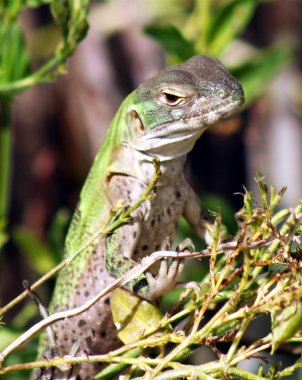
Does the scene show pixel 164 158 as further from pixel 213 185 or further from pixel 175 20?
pixel 213 185

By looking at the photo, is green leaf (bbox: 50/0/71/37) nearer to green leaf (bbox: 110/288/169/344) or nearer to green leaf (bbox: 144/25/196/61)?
green leaf (bbox: 144/25/196/61)

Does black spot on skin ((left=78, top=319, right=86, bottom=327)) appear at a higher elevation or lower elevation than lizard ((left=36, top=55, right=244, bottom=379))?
lower

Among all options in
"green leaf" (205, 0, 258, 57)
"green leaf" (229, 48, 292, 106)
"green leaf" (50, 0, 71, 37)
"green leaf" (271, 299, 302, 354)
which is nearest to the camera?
"green leaf" (271, 299, 302, 354)

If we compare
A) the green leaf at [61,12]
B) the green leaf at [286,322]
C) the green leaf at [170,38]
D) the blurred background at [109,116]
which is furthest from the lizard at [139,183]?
the blurred background at [109,116]

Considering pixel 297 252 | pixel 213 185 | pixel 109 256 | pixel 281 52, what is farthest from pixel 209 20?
pixel 213 185

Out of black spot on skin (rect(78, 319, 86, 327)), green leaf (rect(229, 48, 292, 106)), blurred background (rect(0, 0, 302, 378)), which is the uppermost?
green leaf (rect(229, 48, 292, 106))

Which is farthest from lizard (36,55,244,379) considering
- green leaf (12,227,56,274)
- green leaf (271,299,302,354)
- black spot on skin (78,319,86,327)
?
green leaf (12,227,56,274)

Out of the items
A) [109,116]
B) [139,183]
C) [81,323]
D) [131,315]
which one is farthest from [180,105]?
[109,116]
